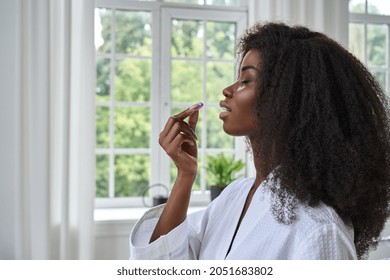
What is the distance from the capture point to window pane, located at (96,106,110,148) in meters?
4.30

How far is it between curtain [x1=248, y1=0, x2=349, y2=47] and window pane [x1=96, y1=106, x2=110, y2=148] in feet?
5.76

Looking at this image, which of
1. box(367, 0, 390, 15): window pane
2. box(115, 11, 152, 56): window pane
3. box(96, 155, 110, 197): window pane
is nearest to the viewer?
box(115, 11, 152, 56): window pane

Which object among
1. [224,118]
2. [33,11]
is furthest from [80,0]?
[224,118]

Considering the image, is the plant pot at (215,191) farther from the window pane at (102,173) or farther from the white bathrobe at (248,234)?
the window pane at (102,173)

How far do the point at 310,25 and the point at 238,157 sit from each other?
89 cm

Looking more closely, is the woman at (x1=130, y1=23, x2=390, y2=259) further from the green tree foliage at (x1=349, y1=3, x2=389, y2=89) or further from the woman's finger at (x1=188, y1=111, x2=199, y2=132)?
the green tree foliage at (x1=349, y1=3, x2=389, y2=89)

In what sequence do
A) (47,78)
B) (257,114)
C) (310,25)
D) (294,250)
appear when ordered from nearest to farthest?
1. (294,250)
2. (257,114)
3. (47,78)
4. (310,25)

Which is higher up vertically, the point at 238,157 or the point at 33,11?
the point at 33,11

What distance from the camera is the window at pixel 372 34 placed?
3393 millimetres

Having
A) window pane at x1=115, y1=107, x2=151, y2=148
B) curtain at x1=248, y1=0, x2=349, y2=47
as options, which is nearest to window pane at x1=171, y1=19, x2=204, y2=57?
curtain at x1=248, y1=0, x2=349, y2=47

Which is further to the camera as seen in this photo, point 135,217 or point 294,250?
point 135,217

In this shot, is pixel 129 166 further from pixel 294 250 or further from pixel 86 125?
pixel 294 250

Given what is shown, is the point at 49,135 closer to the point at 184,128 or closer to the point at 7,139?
the point at 7,139
